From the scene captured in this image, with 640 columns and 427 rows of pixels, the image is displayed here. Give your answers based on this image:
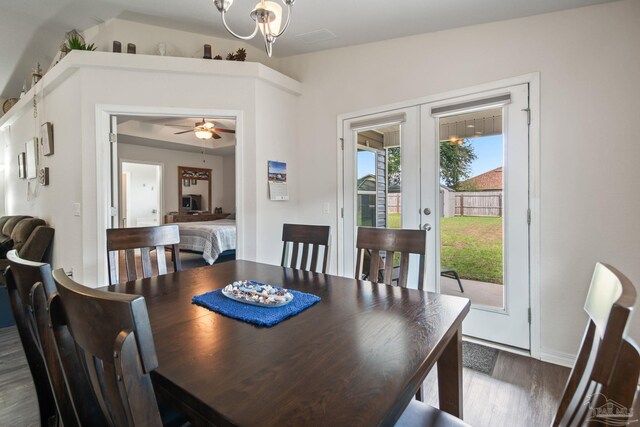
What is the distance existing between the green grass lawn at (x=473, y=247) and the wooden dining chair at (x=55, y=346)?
2.60 meters

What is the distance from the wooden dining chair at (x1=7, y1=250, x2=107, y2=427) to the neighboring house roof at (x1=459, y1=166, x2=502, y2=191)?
8.94 feet

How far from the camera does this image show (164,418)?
42.4 inches

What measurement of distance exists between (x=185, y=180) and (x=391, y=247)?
726cm

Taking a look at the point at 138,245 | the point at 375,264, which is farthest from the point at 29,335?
the point at 375,264

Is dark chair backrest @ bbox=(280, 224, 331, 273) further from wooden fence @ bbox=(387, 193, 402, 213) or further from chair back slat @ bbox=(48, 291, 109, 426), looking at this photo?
chair back slat @ bbox=(48, 291, 109, 426)

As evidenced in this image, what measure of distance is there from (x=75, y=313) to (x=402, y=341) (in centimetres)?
84

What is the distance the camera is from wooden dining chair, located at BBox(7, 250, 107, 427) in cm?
76

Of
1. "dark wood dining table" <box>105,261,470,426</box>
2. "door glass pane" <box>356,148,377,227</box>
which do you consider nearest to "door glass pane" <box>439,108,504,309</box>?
"door glass pane" <box>356,148,377,227</box>

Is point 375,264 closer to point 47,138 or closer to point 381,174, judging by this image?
point 381,174

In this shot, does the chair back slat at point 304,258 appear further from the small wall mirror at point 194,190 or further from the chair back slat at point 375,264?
the small wall mirror at point 194,190

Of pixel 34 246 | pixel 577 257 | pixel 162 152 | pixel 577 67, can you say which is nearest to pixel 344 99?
pixel 577 67

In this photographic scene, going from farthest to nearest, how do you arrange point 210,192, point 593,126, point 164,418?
point 210,192 → point 593,126 → point 164,418

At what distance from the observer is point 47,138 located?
3.46m

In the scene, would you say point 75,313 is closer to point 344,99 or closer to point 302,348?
point 302,348
